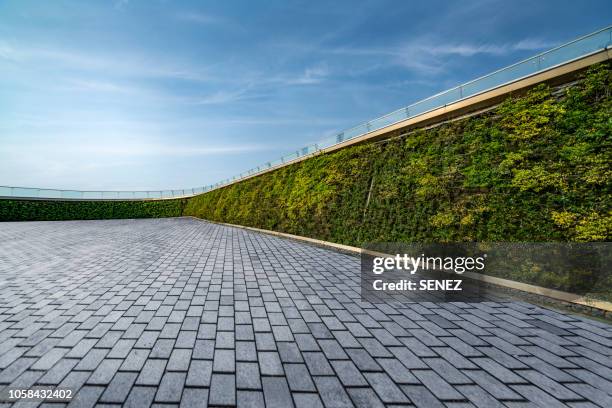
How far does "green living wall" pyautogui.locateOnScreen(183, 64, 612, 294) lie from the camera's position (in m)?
5.32

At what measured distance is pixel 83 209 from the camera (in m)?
29.9

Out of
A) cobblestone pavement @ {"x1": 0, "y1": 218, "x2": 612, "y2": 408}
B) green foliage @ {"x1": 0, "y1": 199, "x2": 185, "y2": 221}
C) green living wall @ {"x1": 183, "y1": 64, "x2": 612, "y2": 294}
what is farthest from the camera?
green foliage @ {"x1": 0, "y1": 199, "x2": 185, "y2": 221}

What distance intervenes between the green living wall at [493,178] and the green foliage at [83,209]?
28.9 metres

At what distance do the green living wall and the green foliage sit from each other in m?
28.9

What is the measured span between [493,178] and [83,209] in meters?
36.4

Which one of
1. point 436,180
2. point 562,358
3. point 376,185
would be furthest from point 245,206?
point 562,358

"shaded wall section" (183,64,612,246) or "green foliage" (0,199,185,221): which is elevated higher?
"shaded wall section" (183,64,612,246)

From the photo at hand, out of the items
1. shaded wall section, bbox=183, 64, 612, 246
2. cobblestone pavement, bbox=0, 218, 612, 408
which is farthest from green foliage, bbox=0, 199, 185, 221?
shaded wall section, bbox=183, 64, 612, 246

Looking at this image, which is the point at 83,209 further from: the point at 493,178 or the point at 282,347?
the point at 493,178

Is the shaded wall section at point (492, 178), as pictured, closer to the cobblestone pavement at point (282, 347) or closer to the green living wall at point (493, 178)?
the green living wall at point (493, 178)

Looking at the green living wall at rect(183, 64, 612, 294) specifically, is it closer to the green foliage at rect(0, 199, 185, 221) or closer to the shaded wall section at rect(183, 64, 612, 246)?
the shaded wall section at rect(183, 64, 612, 246)

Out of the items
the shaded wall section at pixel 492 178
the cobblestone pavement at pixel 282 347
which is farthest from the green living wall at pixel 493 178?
the cobblestone pavement at pixel 282 347

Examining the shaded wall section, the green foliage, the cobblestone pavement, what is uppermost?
the shaded wall section

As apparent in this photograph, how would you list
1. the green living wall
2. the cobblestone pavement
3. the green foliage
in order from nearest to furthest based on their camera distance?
the cobblestone pavement → the green living wall → the green foliage
